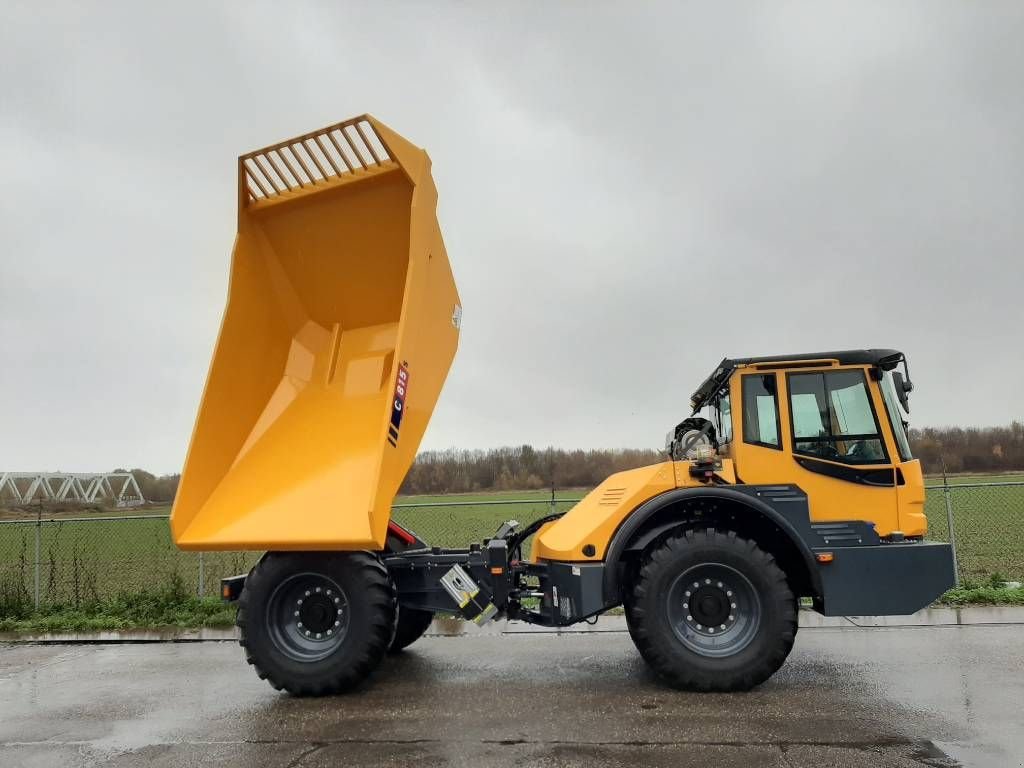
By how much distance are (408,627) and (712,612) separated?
3.04 meters

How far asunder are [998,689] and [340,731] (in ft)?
15.3

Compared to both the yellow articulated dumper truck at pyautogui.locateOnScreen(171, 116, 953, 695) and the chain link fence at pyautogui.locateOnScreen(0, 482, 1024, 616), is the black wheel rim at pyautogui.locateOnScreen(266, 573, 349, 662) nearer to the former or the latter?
the yellow articulated dumper truck at pyautogui.locateOnScreen(171, 116, 953, 695)

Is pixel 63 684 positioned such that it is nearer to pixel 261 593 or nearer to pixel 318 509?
pixel 261 593

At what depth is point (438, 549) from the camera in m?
Result: 6.40

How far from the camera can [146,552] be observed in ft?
54.2

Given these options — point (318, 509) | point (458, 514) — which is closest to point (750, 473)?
point (318, 509)

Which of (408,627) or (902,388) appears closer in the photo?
(902,388)

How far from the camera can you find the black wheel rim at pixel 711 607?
5379 millimetres

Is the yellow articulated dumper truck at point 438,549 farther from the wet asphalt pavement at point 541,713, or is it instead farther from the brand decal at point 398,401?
the wet asphalt pavement at point 541,713

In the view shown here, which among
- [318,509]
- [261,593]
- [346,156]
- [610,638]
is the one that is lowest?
[610,638]

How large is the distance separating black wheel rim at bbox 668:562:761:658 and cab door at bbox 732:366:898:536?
812mm

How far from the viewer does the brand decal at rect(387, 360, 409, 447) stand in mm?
5543

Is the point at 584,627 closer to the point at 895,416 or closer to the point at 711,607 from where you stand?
the point at 711,607

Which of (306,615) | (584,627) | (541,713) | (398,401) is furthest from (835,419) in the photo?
(306,615)
